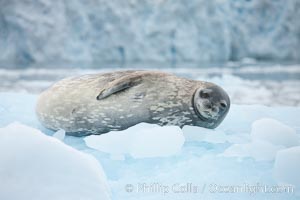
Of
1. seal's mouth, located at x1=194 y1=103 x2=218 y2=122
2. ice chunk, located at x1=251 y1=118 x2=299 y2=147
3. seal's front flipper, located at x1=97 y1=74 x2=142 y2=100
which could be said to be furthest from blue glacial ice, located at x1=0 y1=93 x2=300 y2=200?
seal's front flipper, located at x1=97 y1=74 x2=142 y2=100

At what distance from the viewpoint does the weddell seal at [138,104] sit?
1.77 meters

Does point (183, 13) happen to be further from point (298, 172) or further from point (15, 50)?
point (298, 172)

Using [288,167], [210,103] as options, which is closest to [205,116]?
[210,103]

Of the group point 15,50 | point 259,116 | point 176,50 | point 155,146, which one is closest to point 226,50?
point 176,50

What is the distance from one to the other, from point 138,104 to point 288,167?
0.79 m

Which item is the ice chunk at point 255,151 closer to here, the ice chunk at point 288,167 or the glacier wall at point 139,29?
the ice chunk at point 288,167

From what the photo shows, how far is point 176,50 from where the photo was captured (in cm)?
1140

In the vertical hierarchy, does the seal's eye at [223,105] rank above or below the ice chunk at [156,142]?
above

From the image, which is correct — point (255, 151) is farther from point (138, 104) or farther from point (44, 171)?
point (44, 171)

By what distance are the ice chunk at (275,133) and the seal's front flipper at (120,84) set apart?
2.00 feet

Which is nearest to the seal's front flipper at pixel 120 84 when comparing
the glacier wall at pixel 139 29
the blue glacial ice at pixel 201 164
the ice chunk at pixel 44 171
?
the blue glacial ice at pixel 201 164

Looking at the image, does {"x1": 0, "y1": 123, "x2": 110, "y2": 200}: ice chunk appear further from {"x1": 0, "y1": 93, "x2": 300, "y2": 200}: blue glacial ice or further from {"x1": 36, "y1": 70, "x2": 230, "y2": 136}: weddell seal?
{"x1": 36, "y1": 70, "x2": 230, "y2": 136}: weddell seal

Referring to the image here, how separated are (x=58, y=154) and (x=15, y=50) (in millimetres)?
9108

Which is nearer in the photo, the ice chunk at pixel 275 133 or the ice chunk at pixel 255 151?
the ice chunk at pixel 255 151
